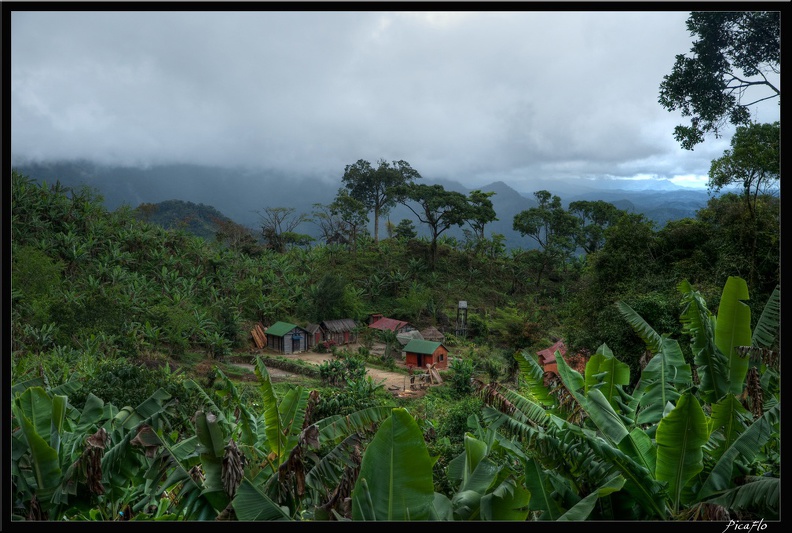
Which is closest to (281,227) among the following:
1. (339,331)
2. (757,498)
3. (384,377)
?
(339,331)

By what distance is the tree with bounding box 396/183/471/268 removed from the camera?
14547mm

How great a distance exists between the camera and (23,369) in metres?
6.21

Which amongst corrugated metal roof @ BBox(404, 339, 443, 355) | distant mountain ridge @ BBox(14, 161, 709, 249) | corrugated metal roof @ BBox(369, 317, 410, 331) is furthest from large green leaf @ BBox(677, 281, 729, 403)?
distant mountain ridge @ BBox(14, 161, 709, 249)

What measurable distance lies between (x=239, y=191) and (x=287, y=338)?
9.07m

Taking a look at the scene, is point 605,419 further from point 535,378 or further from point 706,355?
point 706,355

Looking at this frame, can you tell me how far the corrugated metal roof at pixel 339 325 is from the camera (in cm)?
1134

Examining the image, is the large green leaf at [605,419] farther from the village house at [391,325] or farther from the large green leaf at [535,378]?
the village house at [391,325]

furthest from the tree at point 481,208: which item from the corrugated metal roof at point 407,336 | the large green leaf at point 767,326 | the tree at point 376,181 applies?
the large green leaf at point 767,326

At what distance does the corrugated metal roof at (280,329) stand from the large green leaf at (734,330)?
9.19m

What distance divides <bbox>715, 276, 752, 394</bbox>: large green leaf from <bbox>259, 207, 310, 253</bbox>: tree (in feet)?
46.9

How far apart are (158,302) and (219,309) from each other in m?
1.44

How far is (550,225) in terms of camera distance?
1370cm

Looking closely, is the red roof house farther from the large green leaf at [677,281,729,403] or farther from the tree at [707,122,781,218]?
the large green leaf at [677,281,729,403]

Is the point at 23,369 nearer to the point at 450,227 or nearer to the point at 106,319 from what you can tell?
the point at 106,319
